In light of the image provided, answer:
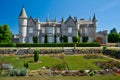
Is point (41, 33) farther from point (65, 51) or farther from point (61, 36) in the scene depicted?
point (65, 51)

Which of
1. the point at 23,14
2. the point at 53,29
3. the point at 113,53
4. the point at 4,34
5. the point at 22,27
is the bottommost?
the point at 113,53

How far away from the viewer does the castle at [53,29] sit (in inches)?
2034

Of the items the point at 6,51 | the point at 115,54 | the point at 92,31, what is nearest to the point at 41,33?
the point at 92,31

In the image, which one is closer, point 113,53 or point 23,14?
point 113,53

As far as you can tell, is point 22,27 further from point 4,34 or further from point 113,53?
point 113,53

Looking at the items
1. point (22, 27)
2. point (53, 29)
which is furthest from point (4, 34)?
point (53, 29)

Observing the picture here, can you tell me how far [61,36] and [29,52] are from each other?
1806 cm

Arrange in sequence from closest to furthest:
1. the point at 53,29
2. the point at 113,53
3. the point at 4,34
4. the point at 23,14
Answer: the point at 113,53 → the point at 53,29 → the point at 23,14 → the point at 4,34

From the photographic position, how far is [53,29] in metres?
52.2

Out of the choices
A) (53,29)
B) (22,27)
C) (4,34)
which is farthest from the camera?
(4,34)

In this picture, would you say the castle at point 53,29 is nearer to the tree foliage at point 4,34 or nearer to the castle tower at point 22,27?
the castle tower at point 22,27

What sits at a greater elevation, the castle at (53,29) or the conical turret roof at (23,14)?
the conical turret roof at (23,14)

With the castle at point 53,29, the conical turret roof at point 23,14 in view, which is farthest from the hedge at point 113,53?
the conical turret roof at point 23,14

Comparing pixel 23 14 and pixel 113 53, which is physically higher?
pixel 23 14
